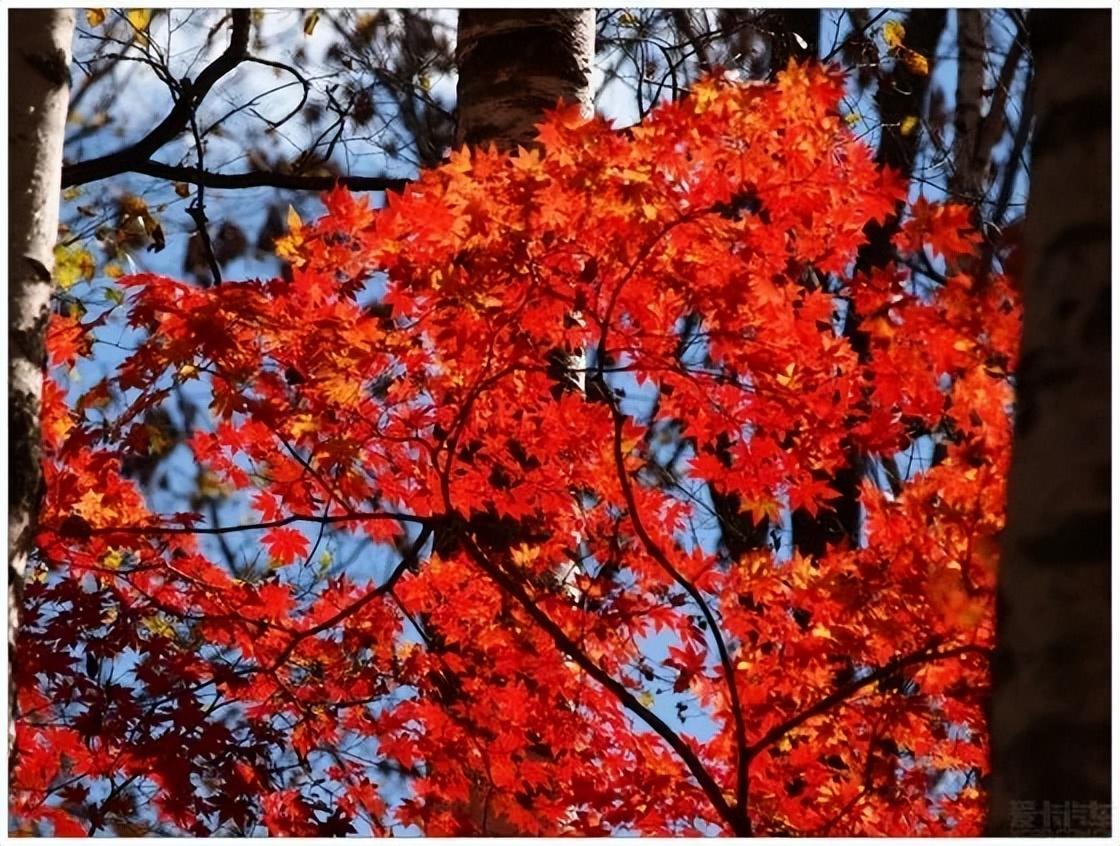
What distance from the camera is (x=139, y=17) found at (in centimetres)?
586

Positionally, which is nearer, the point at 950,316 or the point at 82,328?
the point at 950,316

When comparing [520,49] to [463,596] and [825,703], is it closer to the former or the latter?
[463,596]

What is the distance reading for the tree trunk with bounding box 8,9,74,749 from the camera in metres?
1.77

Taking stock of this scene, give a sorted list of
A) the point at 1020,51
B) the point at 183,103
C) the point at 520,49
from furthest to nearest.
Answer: the point at 1020,51 → the point at 183,103 → the point at 520,49

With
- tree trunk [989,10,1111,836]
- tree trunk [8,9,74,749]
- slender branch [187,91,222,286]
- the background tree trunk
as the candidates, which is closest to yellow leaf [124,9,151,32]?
slender branch [187,91,222,286]

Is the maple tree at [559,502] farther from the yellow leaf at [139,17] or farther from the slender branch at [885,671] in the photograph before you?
the yellow leaf at [139,17]

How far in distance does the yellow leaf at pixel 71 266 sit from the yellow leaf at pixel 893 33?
157 inches

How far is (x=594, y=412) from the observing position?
3.61 m

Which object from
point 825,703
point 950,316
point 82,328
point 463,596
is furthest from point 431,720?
point 950,316

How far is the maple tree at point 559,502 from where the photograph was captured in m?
3.07

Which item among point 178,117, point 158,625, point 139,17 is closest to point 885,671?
point 158,625

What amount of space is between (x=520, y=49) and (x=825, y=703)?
7.23 ft

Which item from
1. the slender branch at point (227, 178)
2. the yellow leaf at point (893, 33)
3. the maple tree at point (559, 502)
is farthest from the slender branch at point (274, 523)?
the yellow leaf at point (893, 33)

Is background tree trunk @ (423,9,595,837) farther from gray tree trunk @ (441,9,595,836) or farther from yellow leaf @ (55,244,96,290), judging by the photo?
yellow leaf @ (55,244,96,290)
